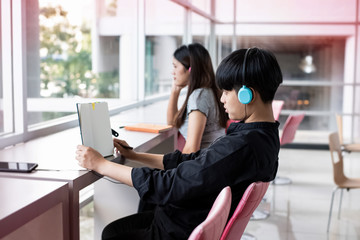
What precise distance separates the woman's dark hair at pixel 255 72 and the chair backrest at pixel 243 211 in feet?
1.10

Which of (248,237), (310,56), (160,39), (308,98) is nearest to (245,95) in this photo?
(248,237)

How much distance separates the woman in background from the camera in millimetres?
2586

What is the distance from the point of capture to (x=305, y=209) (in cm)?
423

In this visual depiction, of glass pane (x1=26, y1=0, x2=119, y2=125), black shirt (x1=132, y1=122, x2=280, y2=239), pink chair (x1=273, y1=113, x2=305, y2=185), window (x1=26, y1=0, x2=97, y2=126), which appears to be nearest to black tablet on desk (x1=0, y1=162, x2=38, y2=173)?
black shirt (x1=132, y1=122, x2=280, y2=239)

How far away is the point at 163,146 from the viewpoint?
9.91 ft

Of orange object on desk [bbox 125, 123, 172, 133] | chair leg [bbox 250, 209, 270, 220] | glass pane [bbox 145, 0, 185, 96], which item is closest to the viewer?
orange object on desk [bbox 125, 123, 172, 133]

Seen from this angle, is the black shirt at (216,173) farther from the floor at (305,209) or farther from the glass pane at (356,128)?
the glass pane at (356,128)

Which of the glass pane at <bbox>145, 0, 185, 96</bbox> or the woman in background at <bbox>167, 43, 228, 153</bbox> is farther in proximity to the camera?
the glass pane at <bbox>145, 0, 185, 96</bbox>

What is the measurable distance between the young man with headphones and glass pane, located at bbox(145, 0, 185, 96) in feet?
10.1

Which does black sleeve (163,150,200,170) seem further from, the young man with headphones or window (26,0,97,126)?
window (26,0,97,126)

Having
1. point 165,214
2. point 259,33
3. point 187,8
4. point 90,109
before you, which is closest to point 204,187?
point 165,214

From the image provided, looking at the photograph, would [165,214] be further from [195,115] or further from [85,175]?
[195,115]

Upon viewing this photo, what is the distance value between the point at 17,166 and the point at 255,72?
2.73 feet

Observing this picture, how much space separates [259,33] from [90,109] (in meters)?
6.27
